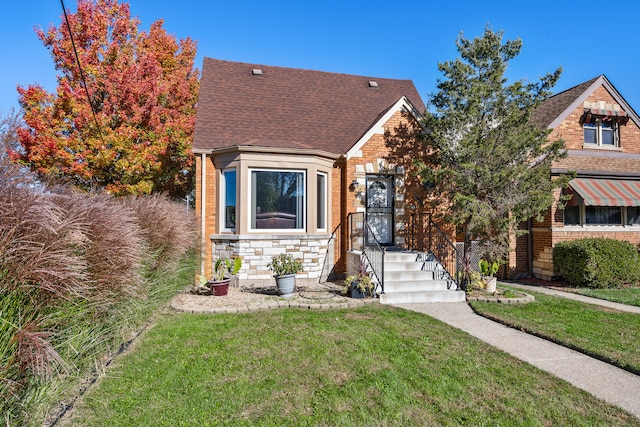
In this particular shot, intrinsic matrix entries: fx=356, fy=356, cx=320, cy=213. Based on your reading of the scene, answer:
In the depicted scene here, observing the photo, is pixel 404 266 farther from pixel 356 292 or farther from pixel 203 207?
pixel 203 207

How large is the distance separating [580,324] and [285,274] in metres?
6.11

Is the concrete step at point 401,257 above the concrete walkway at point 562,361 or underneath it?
above

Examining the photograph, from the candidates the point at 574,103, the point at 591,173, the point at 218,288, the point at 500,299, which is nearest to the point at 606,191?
the point at 591,173

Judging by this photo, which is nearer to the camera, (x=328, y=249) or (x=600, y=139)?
(x=328, y=249)

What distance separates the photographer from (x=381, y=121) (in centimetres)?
1098

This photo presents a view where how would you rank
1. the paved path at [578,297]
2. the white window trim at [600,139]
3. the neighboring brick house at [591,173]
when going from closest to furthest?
1. the paved path at [578,297]
2. the neighboring brick house at [591,173]
3. the white window trim at [600,139]

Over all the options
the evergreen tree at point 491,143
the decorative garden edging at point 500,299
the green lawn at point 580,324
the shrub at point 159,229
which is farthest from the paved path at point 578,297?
the shrub at point 159,229

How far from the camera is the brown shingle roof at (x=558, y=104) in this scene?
12894 millimetres

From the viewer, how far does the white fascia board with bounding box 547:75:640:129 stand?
12.6 meters

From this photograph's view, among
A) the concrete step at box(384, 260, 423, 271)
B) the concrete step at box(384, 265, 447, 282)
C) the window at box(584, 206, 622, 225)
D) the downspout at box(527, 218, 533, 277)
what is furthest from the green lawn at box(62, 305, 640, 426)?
the window at box(584, 206, 622, 225)

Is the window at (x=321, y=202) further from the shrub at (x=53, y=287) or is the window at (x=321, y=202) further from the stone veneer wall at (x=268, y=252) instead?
the shrub at (x=53, y=287)

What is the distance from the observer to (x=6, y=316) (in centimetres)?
237

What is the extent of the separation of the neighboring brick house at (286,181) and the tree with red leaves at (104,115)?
12.0ft

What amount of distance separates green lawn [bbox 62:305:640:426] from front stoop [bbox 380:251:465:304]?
2417mm
